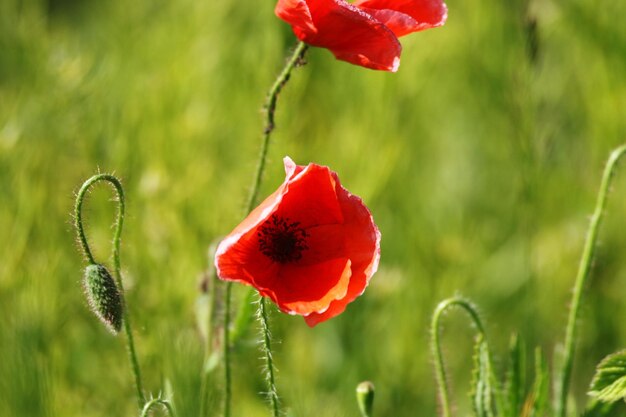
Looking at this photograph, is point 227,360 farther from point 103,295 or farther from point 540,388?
point 540,388

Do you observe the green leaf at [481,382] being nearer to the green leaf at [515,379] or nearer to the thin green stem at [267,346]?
the green leaf at [515,379]

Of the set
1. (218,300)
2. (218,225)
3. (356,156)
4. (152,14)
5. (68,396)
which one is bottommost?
(68,396)

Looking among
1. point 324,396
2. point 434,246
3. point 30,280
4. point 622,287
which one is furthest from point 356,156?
point 30,280

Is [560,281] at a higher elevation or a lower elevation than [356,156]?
lower

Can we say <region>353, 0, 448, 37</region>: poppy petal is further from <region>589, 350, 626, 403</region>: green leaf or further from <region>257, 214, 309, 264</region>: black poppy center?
<region>589, 350, 626, 403</region>: green leaf

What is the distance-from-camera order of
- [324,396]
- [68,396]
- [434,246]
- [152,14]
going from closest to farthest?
[68,396] < [324,396] < [434,246] < [152,14]

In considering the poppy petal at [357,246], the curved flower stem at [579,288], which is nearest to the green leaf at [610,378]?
the curved flower stem at [579,288]

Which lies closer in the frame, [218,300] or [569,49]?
[218,300]

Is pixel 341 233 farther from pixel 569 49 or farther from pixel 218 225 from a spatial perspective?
pixel 569 49
